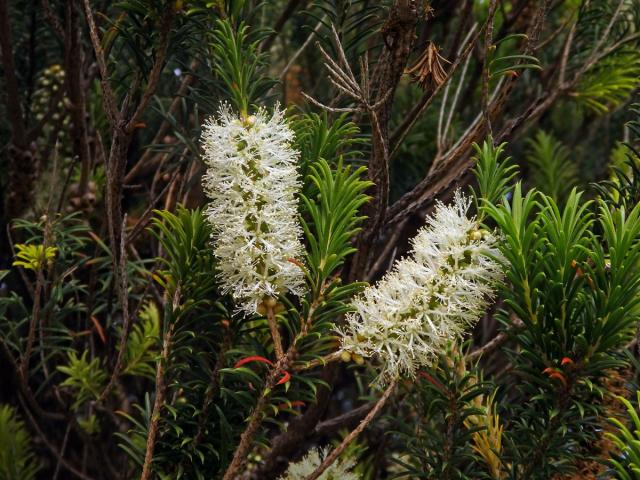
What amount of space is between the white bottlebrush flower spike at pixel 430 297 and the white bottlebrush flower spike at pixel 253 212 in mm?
95

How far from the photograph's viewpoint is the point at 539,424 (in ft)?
2.59

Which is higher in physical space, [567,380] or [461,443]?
[567,380]

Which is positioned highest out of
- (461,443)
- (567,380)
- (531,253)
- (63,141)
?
(531,253)

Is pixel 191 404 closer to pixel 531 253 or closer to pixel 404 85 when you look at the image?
pixel 531 253

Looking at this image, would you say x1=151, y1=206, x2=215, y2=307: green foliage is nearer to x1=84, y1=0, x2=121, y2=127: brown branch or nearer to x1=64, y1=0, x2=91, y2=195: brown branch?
x1=84, y1=0, x2=121, y2=127: brown branch

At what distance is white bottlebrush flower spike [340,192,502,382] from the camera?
752mm

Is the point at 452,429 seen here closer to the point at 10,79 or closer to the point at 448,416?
the point at 448,416

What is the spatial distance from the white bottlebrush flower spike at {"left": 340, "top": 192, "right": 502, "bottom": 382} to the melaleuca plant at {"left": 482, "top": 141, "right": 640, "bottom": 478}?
3cm

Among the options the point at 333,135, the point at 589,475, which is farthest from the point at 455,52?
the point at 589,475

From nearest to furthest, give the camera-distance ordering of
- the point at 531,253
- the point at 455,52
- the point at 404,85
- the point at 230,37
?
1. the point at 531,253
2. the point at 230,37
3. the point at 455,52
4. the point at 404,85

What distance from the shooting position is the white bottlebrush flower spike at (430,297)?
2.47 ft

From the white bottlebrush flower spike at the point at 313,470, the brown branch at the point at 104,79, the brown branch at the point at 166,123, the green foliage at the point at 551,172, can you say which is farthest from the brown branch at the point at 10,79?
the green foliage at the point at 551,172

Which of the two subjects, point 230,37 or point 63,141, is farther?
point 63,141

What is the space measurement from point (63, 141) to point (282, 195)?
90 centimetres
